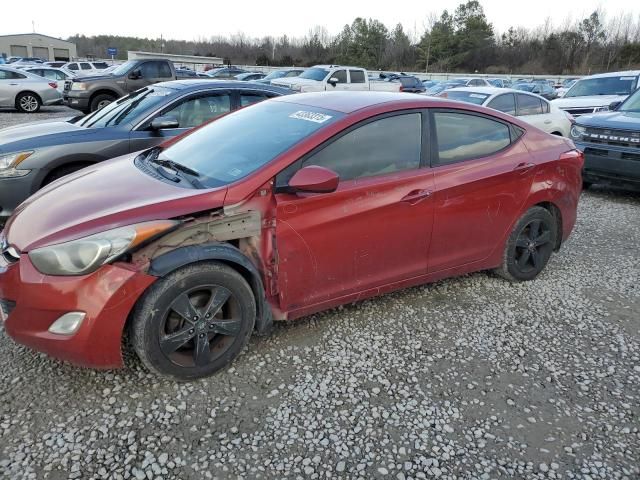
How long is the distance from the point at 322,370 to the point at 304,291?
0.49 m

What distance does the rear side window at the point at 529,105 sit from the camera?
9.20 m

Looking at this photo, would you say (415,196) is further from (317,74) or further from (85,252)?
(317,74)

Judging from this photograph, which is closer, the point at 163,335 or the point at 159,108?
the point at 163,335

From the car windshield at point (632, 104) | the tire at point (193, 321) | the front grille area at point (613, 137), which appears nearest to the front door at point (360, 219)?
the tire at point (193, 321)

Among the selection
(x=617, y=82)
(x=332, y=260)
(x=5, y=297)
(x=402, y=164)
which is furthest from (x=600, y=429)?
(x=617, y=82)

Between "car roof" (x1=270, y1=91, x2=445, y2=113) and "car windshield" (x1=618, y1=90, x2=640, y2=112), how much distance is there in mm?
5709

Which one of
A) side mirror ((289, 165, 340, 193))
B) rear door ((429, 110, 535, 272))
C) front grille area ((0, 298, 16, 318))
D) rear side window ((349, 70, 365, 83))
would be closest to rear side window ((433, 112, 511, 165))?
rear door ((429, 110, 535, 272))

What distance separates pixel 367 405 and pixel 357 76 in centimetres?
1643

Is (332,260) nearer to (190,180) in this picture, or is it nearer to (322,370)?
(322,370)

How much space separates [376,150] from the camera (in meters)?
3.27

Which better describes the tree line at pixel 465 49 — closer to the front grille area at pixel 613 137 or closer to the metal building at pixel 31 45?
the metal building at pixel 31 45

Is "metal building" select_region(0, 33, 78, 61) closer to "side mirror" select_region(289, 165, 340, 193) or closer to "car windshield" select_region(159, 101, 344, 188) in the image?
"car windshield" select_region(159, 101, 344, 188)

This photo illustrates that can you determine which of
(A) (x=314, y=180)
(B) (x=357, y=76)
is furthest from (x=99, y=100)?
(A) (x=314, y=180)

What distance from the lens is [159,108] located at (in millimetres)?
5414
